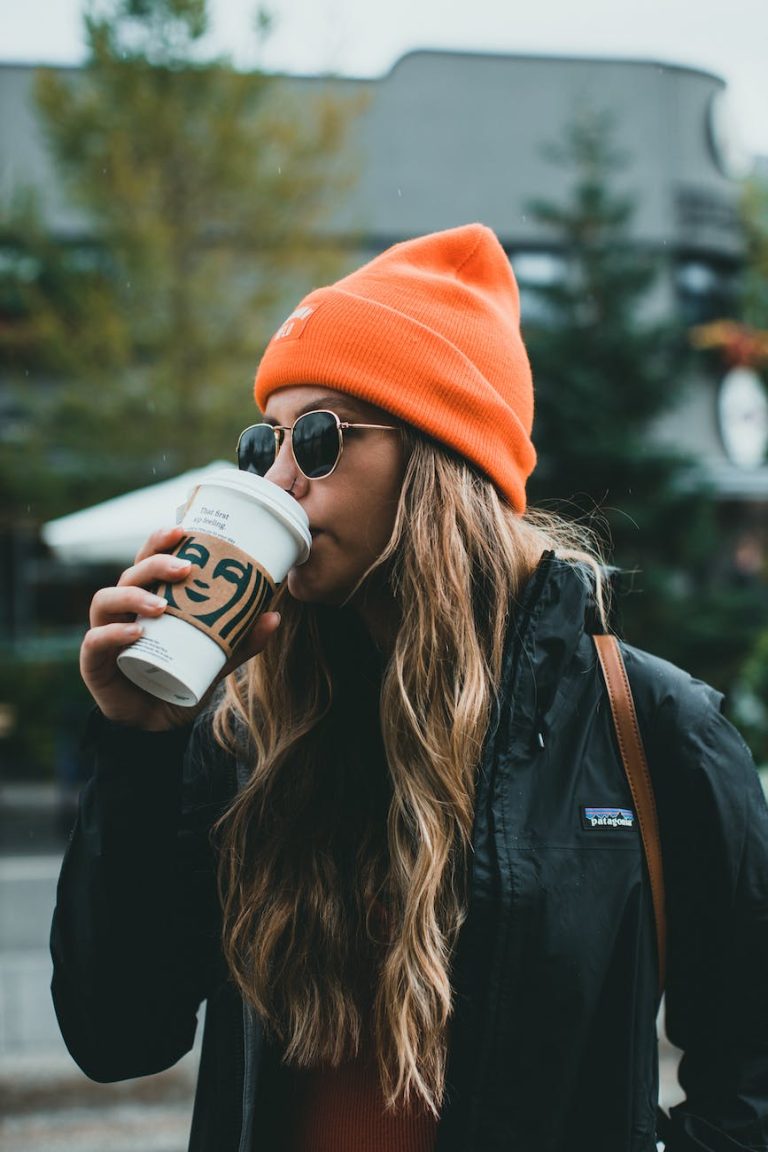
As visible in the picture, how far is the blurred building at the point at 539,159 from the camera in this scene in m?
15.7

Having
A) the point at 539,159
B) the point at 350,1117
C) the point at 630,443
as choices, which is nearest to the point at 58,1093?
the point at 350,1117

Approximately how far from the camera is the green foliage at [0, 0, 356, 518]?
931 centimetres

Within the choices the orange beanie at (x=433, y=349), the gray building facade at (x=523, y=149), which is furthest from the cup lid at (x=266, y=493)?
the gray building facade at (x=523, y=149)

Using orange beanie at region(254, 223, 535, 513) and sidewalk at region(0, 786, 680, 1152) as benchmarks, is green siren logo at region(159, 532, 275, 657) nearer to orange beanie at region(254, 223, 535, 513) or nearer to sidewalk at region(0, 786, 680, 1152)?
orange beanie at region(254, 223, 535, 513)

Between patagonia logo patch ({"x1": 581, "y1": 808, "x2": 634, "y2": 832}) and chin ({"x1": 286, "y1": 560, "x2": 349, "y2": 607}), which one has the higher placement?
chin ({"x1": 286, "y1": 560, "x2": 349, "y2": 607})

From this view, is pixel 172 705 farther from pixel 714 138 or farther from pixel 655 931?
pixel 714 138

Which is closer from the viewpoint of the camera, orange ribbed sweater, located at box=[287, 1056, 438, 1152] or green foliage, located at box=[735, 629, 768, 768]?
orange ribbed sweater, located at box=[287, 1056, 438, 1152]

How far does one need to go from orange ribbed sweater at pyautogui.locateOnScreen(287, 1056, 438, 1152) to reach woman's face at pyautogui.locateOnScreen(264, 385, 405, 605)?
69cm

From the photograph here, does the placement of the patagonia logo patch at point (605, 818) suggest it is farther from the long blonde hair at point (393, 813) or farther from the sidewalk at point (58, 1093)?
the sidewalk at point (58, 1093)

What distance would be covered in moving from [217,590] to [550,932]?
2.07ft

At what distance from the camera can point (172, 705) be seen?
1.51 meters

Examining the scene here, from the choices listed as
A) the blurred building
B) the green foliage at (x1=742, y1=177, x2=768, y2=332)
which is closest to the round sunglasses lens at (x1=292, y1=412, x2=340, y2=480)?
the blurred building

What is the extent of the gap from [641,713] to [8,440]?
1055cm

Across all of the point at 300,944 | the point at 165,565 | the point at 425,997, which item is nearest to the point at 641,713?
the point at 425,997
